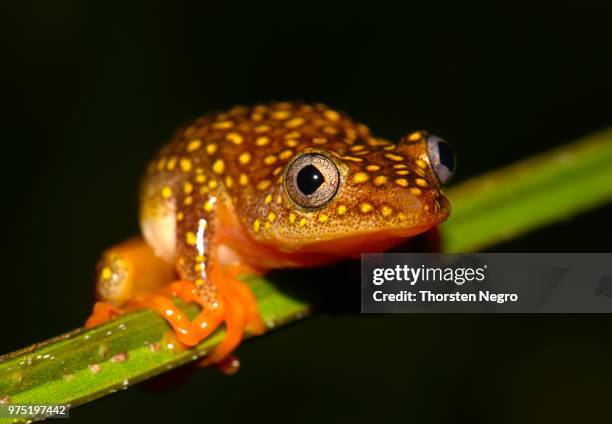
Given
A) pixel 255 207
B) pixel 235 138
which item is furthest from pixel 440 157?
pixel 235 138

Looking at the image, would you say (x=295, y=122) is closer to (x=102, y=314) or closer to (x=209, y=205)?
(x=209, y=205)

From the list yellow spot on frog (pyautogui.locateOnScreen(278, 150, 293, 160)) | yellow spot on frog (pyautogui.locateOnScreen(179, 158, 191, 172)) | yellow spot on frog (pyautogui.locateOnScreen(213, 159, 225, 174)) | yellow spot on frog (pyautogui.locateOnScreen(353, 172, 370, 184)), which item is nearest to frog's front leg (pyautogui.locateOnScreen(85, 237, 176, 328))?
yellow spot on frog (pyautogui.locateOnScreen(179, 158, 191, 172))

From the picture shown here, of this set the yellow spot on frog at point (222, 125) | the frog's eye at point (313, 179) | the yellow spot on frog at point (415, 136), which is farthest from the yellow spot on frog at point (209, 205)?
the yellow spot on frog at point (415, 136)

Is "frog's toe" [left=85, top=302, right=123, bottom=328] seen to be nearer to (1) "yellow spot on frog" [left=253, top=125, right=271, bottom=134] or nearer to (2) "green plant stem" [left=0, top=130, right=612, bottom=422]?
(2) "green plant stem" [left=0, top=130, right=612, bottom=422]

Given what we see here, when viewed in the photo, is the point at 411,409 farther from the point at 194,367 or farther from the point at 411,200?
the point at 411,200

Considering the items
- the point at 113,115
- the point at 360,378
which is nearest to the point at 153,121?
the point at 113,115

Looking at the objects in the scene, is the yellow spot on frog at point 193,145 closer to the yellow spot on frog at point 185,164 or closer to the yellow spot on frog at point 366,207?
the yellow spot on frog at point 185,164
